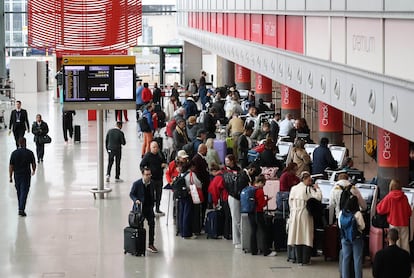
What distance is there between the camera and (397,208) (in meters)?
15.8

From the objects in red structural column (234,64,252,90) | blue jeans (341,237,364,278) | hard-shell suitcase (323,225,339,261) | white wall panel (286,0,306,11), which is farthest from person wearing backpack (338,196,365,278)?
red structural column (234,64,252,90)

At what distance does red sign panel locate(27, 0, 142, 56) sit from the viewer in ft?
80.2

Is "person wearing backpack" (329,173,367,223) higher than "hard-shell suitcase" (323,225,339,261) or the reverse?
higher

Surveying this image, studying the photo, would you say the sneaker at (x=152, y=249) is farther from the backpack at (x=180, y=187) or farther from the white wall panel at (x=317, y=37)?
the white wall panel at (x=317, y=37)

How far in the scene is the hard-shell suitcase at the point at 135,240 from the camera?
687 inches

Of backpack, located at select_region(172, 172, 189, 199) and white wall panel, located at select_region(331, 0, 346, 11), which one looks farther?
backpack, located at select_region(172, 172, 189, 199)

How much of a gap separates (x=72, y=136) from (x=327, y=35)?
18210mm

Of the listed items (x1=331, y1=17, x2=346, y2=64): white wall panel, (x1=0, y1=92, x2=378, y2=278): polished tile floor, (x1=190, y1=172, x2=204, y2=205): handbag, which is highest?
(x1=331, y1=17, x2=346, y2=64): white wall panel

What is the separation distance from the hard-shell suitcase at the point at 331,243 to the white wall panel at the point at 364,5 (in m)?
3.57

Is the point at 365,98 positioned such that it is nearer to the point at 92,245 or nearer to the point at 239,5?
the point at 92,245

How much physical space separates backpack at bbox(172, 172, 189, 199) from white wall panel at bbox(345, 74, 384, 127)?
393 centimetres

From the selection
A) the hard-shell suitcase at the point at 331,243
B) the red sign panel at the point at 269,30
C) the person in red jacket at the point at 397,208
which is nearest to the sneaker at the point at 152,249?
the hard-shell suitcase at the point at 331,243

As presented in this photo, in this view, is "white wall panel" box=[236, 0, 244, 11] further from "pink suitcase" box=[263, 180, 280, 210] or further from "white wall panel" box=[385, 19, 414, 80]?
"white wall panel" box=[385, 19, 414, 80]

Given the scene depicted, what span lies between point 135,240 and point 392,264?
5.62 m
